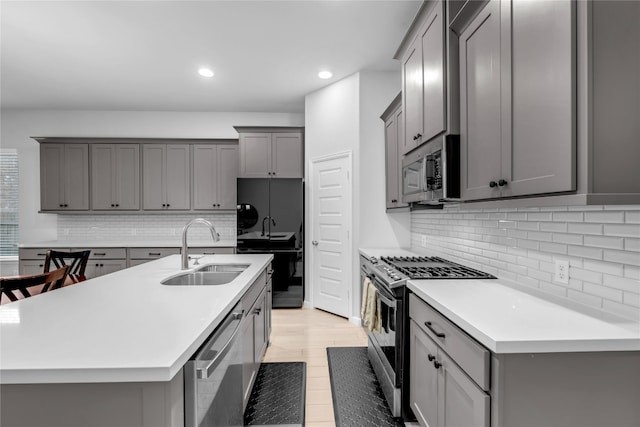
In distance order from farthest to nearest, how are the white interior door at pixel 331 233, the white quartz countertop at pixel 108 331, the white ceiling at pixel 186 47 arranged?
the white interior door at pixel 331 233 → the white ceiling at pixel 186 47 → the white quartz countertop at pixel 108 331

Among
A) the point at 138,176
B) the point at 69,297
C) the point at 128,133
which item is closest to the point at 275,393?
the point at 69,297

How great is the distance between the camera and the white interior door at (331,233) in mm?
4004

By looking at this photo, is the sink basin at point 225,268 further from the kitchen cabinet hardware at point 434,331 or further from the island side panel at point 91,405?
the island side panel at point 91,405

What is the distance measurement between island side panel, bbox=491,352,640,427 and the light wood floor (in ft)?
4.33

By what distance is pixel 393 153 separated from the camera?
3.43 metres

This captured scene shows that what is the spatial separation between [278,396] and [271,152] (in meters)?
3.33

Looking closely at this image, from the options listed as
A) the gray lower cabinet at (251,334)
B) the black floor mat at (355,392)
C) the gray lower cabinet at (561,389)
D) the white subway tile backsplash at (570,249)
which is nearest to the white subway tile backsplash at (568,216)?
the white subway tile backsplash at (570,249)

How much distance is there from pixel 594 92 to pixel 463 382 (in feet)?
3.61

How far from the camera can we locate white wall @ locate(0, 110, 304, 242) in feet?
16.6

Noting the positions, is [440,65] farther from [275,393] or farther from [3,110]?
[3,110]

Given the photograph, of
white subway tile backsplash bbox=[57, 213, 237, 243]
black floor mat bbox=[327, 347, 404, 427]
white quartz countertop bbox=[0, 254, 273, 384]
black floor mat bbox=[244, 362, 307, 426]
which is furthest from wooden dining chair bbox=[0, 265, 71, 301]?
white subway tile backsplash bbox=[57, 213, 237, 243]

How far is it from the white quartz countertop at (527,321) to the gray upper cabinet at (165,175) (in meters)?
4.34

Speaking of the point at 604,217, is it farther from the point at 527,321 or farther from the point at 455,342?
the point at 455,342

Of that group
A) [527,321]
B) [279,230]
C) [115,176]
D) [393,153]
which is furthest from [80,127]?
[527,321]
